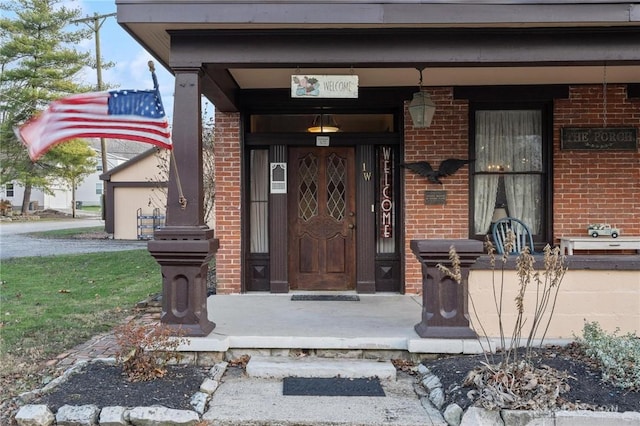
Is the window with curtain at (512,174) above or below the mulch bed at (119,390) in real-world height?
above

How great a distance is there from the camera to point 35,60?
25.0 metres

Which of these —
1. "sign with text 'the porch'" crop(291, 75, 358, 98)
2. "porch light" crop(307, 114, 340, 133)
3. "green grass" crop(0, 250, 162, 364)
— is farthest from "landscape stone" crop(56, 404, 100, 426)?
"porch light" crop(307, 114, 340, 133)

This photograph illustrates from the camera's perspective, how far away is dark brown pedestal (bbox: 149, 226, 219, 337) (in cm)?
460

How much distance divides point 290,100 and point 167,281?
3.30 meters

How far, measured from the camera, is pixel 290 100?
22.9 ft

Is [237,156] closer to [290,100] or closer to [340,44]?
[290,100]

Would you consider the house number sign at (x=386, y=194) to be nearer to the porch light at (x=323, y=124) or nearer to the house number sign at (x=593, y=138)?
the porch light at (x=323, y=124)

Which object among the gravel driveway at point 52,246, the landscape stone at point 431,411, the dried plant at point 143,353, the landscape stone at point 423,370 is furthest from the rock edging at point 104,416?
the gravel driveway at point 52,246

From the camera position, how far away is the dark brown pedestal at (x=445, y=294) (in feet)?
15.0

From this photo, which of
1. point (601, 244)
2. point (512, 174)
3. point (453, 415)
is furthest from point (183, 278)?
point (601, 244)

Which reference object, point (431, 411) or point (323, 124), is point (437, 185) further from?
point (431, 411)

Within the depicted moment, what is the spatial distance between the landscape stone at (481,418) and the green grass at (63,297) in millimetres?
3790

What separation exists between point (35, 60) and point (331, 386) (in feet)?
87.1

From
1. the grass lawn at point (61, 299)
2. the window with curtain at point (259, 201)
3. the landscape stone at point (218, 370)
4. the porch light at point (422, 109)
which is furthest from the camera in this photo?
the window with curtain at point (259, 201)
